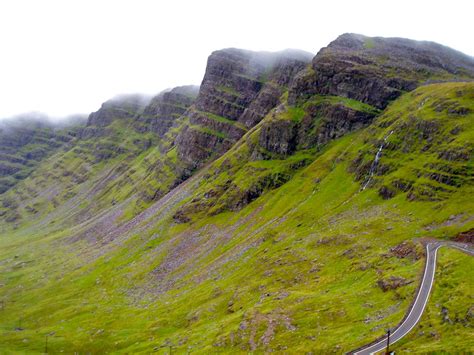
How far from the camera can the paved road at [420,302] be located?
77875 mm

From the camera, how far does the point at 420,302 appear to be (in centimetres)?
8912

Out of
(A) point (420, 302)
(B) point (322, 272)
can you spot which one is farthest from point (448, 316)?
(B) point (322, 272)

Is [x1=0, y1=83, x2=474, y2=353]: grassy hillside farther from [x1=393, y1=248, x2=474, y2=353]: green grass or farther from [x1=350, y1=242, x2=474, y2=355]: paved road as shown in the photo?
[x1=350, y1=242, x2=474, y2=355]: paved road

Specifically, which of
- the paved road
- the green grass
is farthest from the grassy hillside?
the paved road

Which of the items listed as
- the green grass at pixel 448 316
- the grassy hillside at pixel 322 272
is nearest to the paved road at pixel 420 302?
the green grass at pixel 448 316

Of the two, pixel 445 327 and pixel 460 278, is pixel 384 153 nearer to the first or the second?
pixel 460 278

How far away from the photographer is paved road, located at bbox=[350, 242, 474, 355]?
77875mm

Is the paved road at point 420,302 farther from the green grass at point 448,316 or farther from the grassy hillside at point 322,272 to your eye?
the grassy hillside at point 322,272

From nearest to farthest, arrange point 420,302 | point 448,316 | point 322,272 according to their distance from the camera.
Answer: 1. point 448,316
2. point 420,302
3. point 322,272

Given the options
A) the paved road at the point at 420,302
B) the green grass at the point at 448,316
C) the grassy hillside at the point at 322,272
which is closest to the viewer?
the green grass at the point at 448,316

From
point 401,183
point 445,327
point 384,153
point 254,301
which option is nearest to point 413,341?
point 445,327

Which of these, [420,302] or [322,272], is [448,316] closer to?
[420,302]

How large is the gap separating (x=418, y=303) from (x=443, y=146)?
337 feet

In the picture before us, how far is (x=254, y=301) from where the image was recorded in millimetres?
132750
